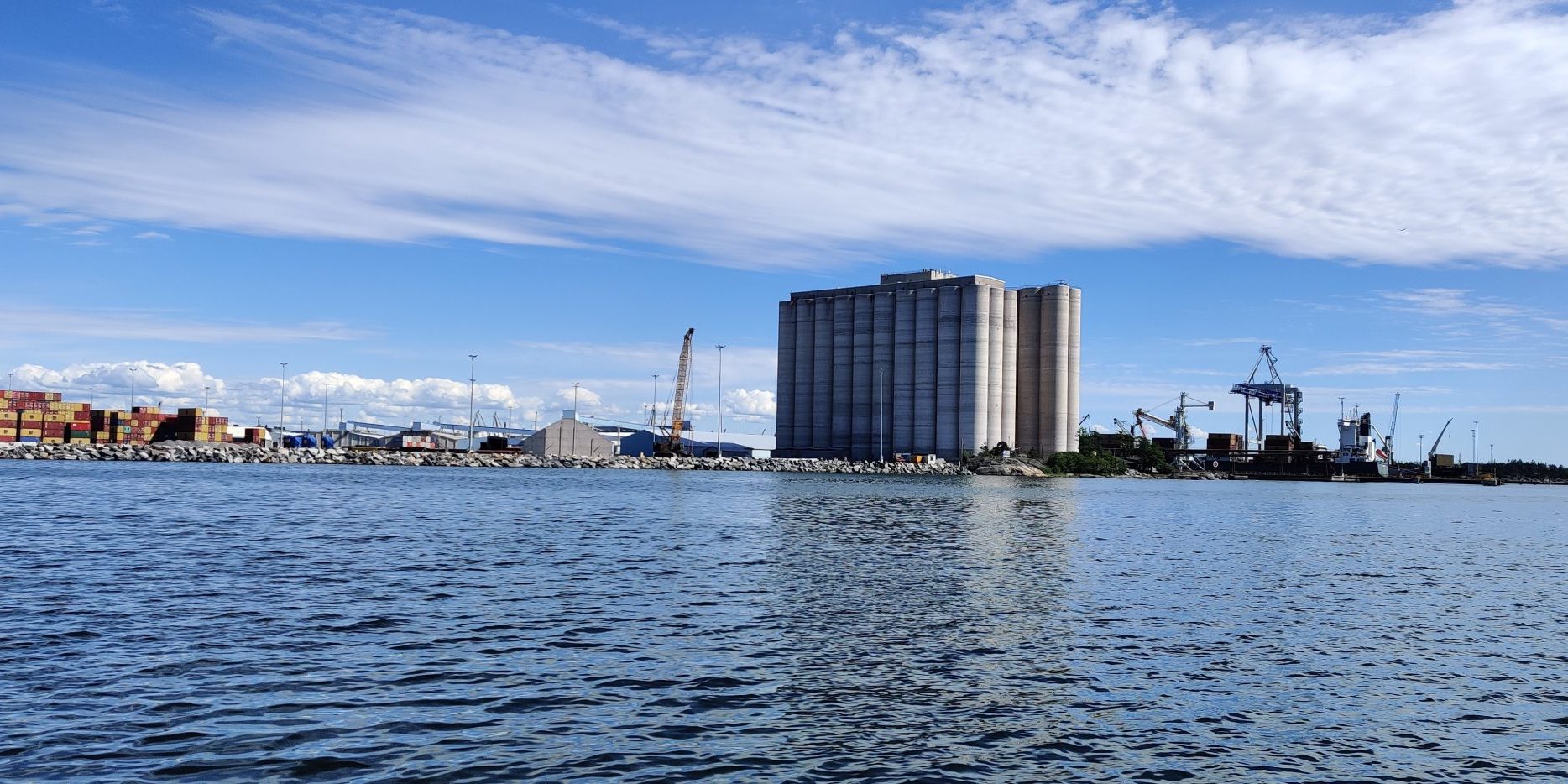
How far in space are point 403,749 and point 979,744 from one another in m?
Answer: 7.76

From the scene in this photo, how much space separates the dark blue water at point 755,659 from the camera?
15.7m

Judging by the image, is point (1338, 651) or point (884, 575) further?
point (884, 575)

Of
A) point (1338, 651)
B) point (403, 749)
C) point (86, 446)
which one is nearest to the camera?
point (403, 749)

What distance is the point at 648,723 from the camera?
17141mm

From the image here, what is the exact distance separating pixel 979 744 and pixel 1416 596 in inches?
970

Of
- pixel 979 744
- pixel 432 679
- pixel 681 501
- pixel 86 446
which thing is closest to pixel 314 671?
pixel 432 679

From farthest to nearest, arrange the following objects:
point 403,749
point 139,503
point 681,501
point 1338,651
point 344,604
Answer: point 681,501, point 139,503, point 344,604, point 1338,651, point 403,749

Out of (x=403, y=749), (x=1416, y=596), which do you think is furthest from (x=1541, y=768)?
(x=1416, y=596)

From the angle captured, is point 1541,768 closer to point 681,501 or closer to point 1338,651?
point 1338,651

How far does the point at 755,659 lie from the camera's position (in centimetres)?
2225

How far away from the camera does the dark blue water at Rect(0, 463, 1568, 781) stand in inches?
619

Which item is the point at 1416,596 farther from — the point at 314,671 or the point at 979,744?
the point at 314,671

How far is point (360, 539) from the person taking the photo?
150 ft

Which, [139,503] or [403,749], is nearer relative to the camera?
[403,749]
